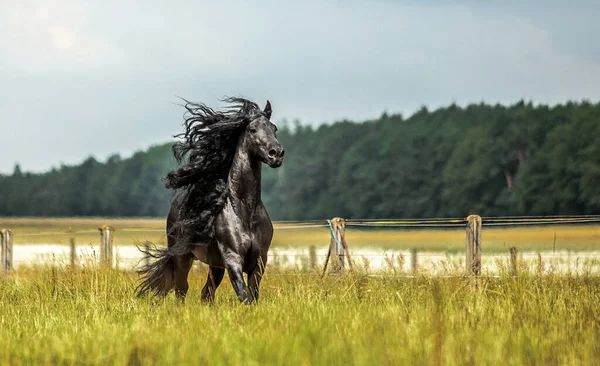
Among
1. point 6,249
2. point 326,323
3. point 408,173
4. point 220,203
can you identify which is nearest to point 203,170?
point 220,203

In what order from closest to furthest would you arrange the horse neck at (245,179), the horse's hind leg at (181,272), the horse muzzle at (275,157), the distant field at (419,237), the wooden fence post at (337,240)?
the horse muzzle at (275,157), the horse neck at (245,179), the horse's hind leg at (181,272), the wooden fence post at (337,240), the distant field at (419,237)

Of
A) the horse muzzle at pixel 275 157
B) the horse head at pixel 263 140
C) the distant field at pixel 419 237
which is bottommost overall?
the distant field at pixel 419 237

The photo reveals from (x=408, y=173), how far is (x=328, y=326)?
288ft

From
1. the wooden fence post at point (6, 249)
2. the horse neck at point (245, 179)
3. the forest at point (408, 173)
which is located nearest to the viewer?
the horse neck at point (245, 179)

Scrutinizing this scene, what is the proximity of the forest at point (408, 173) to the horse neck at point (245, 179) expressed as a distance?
63.1 m

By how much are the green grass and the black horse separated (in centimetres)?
38

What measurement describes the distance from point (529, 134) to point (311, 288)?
2853 inches

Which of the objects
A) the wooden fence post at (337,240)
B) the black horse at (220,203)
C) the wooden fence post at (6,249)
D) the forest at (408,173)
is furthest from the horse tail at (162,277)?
the forest at (408,173)

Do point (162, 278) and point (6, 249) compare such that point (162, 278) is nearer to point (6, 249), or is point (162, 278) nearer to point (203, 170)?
point (203, 170)

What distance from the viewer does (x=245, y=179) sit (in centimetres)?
948

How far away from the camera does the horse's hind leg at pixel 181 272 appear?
10.5 m

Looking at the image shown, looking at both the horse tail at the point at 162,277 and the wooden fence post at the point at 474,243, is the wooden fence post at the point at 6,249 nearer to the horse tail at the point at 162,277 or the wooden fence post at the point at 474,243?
the horse tail at the point at 162,277

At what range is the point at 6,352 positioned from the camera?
638 cm

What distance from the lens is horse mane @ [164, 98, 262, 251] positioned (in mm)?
9703
